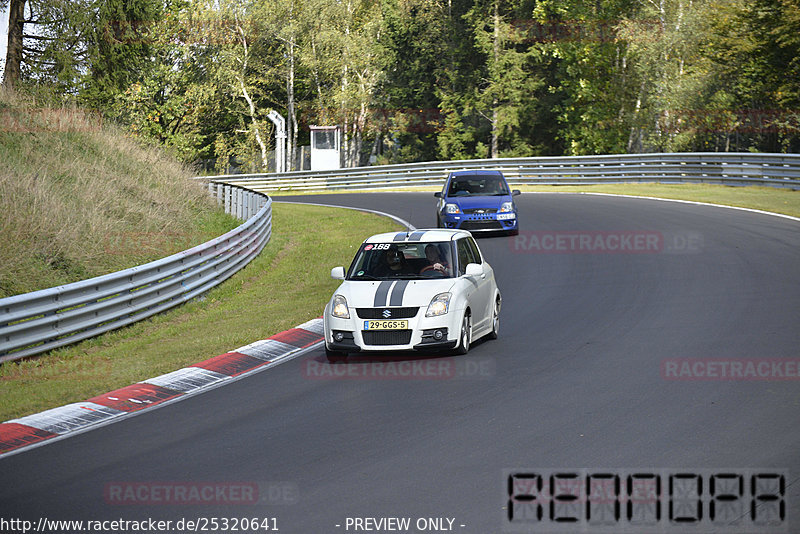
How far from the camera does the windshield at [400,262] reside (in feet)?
40.4

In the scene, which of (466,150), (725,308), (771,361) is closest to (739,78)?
(466,150)

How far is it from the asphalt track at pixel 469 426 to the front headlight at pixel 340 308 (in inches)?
23.8

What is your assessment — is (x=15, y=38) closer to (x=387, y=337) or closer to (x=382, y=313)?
(x=382, y=313)

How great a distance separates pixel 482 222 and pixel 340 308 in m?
12.6

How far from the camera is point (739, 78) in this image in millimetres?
46594

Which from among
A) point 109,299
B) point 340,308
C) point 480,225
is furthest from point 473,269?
point 480,225

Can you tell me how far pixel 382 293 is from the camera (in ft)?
38.1

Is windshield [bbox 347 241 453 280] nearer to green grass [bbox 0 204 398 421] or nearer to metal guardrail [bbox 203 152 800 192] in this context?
green grass [bbox 0 204 398 421]

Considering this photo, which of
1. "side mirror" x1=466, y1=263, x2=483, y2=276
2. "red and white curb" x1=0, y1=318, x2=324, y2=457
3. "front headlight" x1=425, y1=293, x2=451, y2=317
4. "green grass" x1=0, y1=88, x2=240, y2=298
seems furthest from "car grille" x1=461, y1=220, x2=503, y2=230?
"front headlight" x1=425, y1=293, x2=451, y2=317

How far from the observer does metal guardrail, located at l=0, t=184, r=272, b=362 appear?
12.9m

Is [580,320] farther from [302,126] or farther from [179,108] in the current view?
[302,126]

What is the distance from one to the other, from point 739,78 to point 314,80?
3421 cm

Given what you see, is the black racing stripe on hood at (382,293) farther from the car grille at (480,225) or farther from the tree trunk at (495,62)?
the tree trunk at (495,62)

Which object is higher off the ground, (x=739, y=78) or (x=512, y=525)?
(x=739, y=78)
